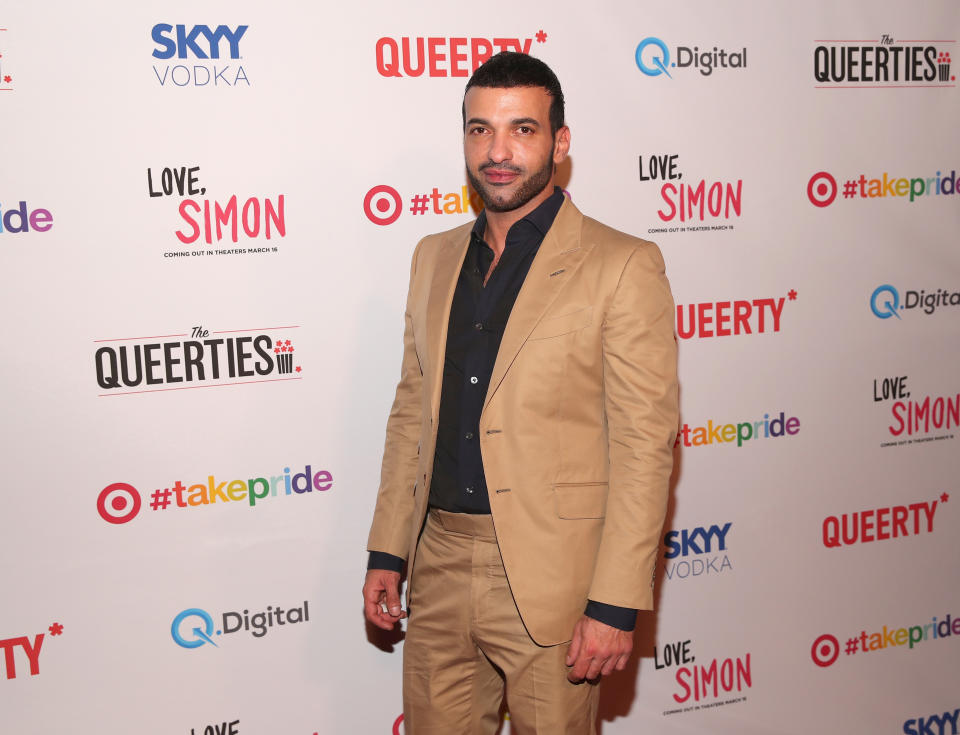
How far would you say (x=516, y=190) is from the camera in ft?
6.27

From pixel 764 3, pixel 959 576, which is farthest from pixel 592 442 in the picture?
pixel 959 576

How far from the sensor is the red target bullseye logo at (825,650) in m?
3.11

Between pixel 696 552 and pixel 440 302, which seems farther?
pixel 696 552

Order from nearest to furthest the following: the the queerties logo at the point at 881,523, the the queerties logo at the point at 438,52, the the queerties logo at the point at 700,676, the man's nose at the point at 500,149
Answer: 1. the man's nose at the point at 500,149
2. the the queerties logo at the point at 438,52
3. the the queerties logo at the point at 700,676
4. the the queerties logo at the point at 881,523

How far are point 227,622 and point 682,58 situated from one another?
87.9 inches

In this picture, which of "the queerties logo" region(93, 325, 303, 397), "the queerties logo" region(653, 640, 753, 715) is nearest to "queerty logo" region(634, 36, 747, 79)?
"the queerties logo" region(93, 325, 303, 397)

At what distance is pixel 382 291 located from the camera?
2.58 m

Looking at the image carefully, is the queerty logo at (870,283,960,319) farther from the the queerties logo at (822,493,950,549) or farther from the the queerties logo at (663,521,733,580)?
the the queerties logo at (663,521,733,580)

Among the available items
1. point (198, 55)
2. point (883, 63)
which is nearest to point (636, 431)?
point (198, 55)

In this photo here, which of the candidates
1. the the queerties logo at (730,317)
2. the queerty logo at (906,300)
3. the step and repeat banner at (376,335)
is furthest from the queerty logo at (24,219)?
the queerty logo at (906,300)

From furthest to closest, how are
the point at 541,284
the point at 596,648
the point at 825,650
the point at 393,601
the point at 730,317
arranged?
the point at 825,650
the point at 730,317
the point at 393,601
the point at 541,284
the point at 596,648

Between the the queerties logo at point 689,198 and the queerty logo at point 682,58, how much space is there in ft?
0.89

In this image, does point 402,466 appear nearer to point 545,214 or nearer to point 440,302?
point 440,302

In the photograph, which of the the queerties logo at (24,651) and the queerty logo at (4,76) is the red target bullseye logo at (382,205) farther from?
the the queerties logo at (24,651)
